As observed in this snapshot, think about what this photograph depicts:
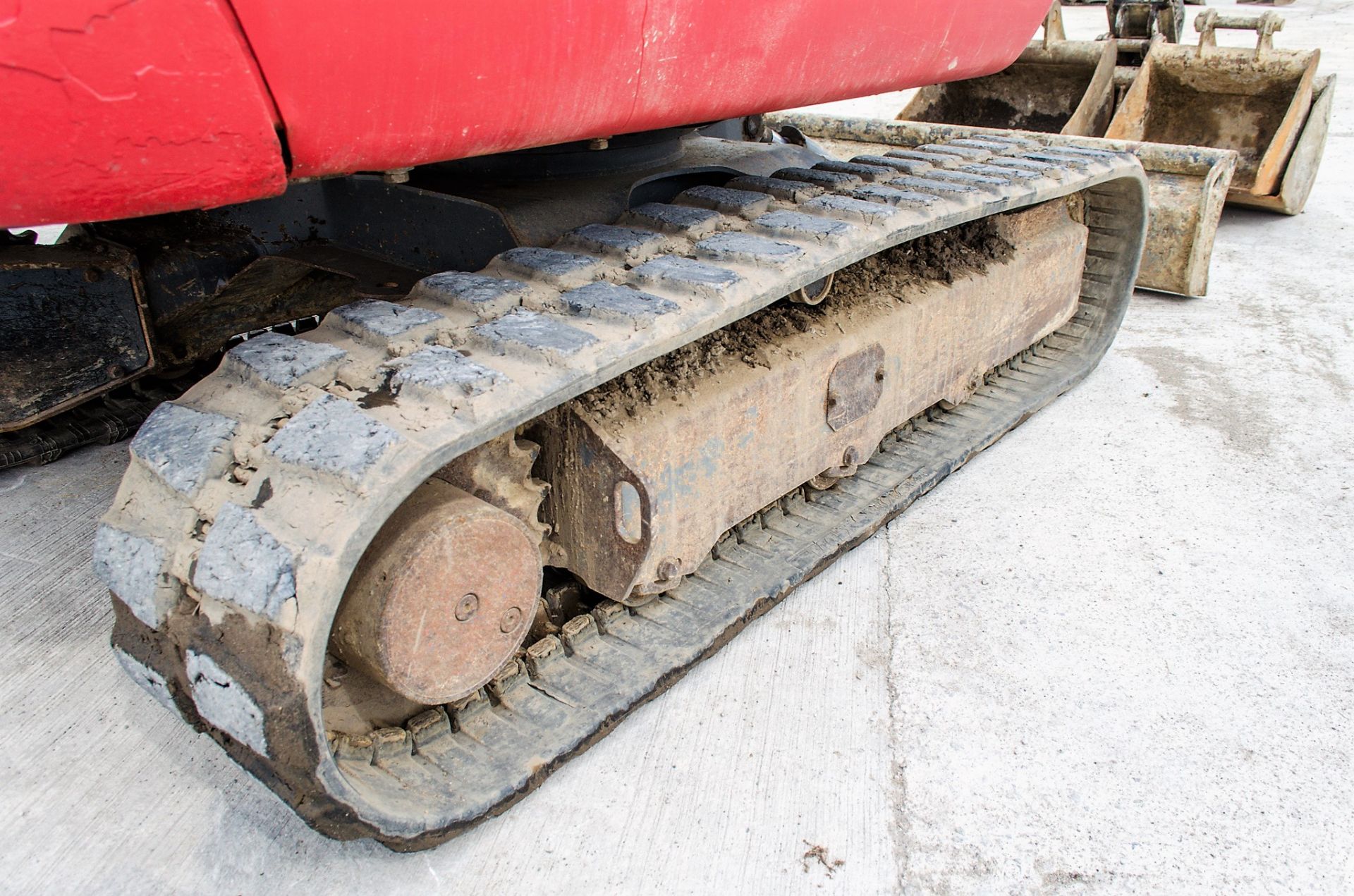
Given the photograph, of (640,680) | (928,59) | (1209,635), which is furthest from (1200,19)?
(640,680)

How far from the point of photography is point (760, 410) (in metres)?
1.82

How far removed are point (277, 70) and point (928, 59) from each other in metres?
1.32

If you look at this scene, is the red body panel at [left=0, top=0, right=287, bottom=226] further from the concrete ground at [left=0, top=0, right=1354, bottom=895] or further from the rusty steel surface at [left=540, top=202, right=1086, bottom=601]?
the concrete ground at [left=0, top=0, right=1354, bottom=895]

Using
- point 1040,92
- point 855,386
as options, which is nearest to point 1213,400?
point 855,386

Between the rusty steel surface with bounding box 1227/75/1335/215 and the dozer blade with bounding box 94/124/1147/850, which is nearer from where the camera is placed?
the dozer blade with bounding box 94/124/1147/850

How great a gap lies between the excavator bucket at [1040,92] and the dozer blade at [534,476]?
7.89 ft

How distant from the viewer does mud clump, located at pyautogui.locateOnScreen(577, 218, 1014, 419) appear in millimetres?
1651

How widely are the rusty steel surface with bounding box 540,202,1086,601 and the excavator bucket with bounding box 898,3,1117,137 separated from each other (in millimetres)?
2368

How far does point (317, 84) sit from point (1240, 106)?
14.7ft

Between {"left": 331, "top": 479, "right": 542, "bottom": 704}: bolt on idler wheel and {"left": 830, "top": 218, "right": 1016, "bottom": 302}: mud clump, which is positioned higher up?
{"left": 830, "top": 218, "right": 1016, "bottom": 302}: mud clump

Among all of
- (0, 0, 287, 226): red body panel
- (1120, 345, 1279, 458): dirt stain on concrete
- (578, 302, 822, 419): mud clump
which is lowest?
(1120, 345, 1279, 458): dirt stain on concrete

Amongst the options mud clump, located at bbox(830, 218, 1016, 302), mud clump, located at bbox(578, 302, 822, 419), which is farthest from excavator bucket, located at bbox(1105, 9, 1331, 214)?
mud clump, located at bbox(578, 302, 822, 419)

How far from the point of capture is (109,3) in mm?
858

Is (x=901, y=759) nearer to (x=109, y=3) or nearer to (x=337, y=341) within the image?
(x=337, y=341)
